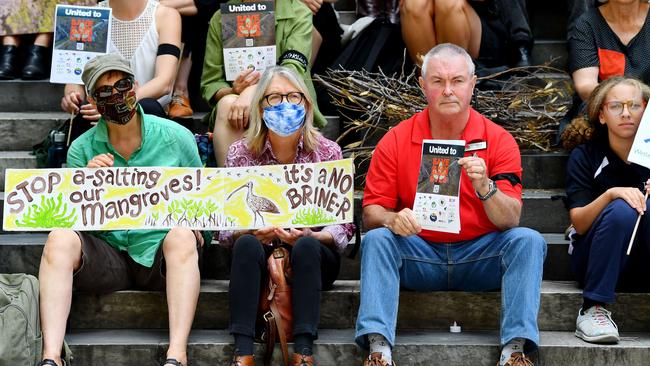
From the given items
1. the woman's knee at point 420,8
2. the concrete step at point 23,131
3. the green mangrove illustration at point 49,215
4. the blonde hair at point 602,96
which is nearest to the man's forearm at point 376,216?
the blonde hair at point 602,96

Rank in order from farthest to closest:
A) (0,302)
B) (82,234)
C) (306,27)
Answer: (306,27)
(82,234)
(0,302)

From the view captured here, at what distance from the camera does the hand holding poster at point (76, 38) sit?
6773 millimetres

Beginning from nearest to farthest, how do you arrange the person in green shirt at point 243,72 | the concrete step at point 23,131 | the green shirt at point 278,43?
1. the person in green shirt at point 243,72
2. the green shirt at point 278,43
3. the concrete step at point 23,131

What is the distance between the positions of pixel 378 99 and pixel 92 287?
202cm

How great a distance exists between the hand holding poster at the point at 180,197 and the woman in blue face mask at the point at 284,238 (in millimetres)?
102

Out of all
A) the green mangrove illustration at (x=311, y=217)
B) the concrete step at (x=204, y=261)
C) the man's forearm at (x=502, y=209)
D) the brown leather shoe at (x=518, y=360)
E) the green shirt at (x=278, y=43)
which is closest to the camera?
the brown leather shoe at (x=518, y=360)

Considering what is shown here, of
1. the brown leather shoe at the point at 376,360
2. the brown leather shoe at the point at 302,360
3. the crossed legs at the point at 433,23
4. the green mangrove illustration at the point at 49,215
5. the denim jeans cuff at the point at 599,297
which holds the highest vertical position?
the crossed legs at the point at 433,23

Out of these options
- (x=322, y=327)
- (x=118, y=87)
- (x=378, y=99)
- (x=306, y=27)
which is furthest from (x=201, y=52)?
(x=322, y=327)

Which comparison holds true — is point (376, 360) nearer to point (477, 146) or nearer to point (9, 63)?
point (477, 146)

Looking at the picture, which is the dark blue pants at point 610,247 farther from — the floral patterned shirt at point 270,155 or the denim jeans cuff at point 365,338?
the floral patterned shirt at point 270,155

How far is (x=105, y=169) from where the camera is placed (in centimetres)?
573

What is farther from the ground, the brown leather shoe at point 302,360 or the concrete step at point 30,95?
the concrete step at point 30,95

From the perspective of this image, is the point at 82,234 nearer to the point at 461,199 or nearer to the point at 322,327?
the point at 322,327

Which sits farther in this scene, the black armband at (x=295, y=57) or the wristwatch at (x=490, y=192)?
the black armband at (x=295, y=57)
